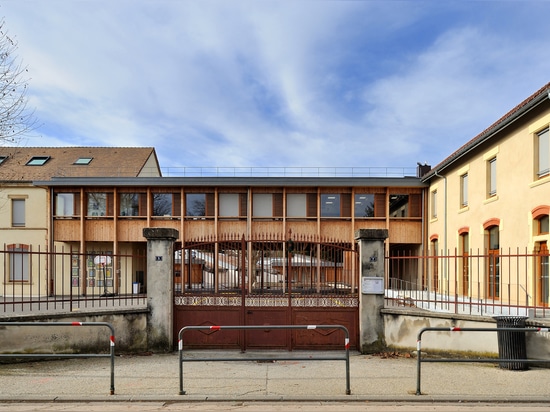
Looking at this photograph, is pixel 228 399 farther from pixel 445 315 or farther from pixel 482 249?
pixel 482 249

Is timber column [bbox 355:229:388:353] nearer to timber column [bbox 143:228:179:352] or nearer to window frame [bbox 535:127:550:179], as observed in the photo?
timber column [bbox 143:228:179:352]

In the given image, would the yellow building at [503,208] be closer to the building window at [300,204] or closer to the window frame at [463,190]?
the window frame at [463,190]

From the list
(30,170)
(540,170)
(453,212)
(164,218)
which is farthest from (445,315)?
(30,170)

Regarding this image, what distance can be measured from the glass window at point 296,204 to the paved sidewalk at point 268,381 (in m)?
15.3

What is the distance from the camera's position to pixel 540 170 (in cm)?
1401

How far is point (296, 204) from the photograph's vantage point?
82.0 ft

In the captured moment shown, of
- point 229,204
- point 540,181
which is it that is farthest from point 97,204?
point 540,181

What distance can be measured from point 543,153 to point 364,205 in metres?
11.5

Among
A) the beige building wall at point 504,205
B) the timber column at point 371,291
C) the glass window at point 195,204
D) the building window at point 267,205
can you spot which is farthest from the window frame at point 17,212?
the beige building wall at point 504,205

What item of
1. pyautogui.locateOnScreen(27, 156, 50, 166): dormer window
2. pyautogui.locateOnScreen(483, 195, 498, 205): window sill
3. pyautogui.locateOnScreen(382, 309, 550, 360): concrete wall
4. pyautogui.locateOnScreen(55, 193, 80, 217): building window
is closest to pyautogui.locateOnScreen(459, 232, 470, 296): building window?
pyautogui.locateOnScreen(483, 195, 498, 205): window sill

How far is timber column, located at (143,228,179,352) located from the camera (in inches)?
420

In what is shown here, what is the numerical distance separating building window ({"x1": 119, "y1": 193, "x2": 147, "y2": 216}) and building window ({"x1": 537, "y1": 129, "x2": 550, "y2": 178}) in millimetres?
18698

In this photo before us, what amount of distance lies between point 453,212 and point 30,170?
82.5ft

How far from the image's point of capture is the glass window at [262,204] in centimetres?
2498
